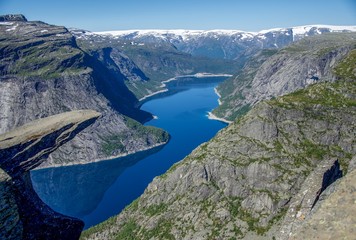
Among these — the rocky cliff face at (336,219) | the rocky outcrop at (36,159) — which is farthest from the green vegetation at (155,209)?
the rocky cliff face at (336,219)

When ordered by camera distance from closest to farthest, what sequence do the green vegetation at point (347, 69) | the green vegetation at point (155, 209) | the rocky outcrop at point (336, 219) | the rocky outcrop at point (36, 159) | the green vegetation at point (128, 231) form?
the rocky outcrop at point (336, 219)
the rocky outcrop at point (36, 159)
the green vegetation at point (128, 231)
the green vegetation at point (155, 209)
the green vegetation at point (347, 69)

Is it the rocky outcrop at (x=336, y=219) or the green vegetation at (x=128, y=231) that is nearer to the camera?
the rocky outcrop at (x=336, y=219)

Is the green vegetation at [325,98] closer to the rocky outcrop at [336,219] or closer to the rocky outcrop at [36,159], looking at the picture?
the rocky outcrop at [36,159]

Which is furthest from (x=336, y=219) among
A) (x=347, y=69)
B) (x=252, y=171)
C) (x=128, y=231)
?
(x=347, y=69)

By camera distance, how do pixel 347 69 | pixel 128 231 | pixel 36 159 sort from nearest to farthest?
pixel 36 159 → pixel 128 231 → pixel 347 69

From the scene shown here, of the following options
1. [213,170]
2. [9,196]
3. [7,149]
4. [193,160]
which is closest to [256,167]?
[213,170]

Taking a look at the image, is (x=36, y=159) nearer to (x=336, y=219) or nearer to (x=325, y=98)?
(x=336, y=219)
